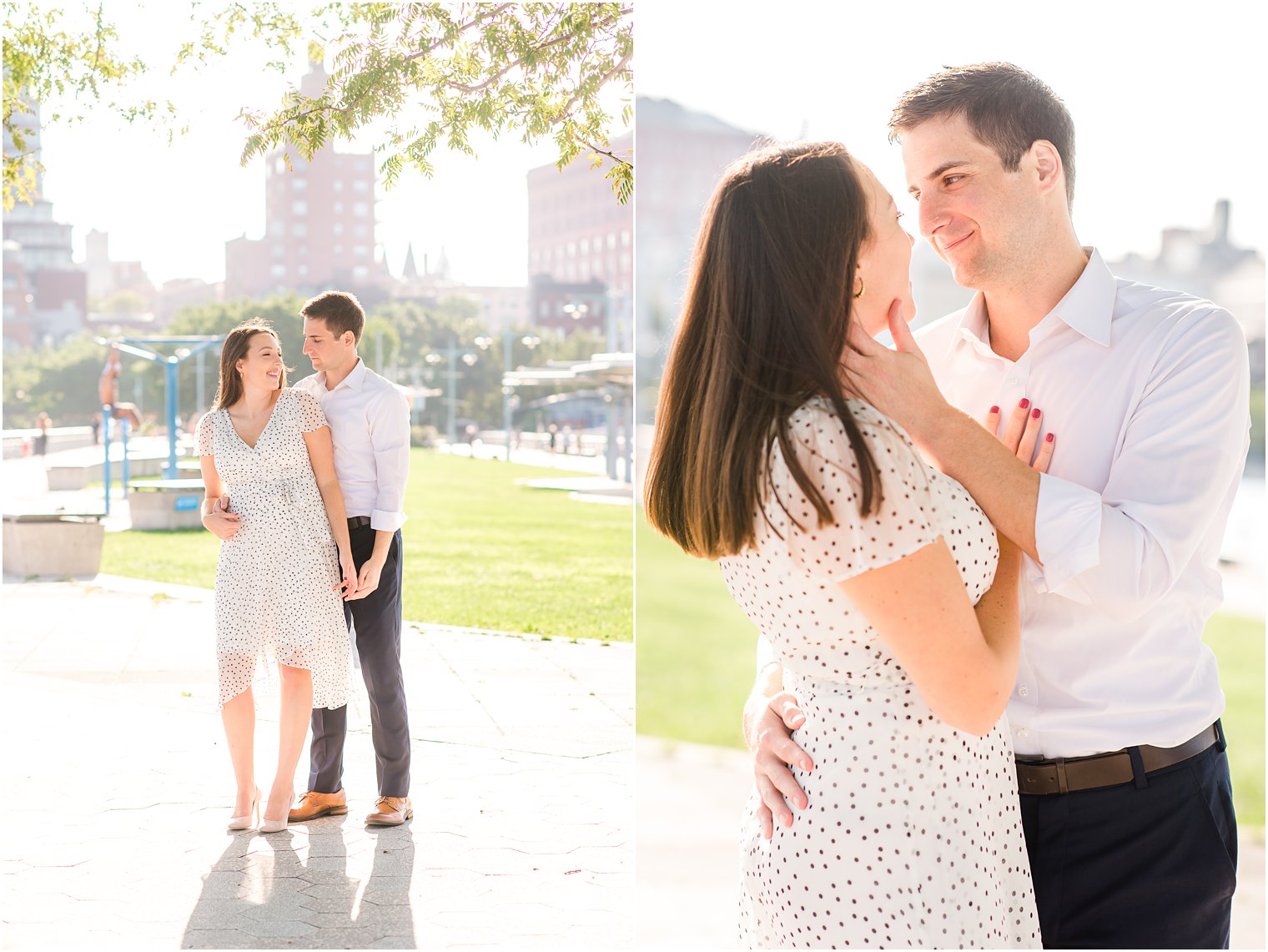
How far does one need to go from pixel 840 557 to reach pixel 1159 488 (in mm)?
495

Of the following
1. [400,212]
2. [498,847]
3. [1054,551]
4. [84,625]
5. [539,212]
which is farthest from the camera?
[84,625]

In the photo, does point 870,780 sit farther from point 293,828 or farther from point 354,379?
point 293,828

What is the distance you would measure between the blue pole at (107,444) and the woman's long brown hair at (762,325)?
27.2ft

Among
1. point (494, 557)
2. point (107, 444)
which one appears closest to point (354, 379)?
point (107, 444)

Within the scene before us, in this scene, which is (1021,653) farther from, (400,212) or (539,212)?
(539,212)

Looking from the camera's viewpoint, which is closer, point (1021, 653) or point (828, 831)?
point (828, 831)

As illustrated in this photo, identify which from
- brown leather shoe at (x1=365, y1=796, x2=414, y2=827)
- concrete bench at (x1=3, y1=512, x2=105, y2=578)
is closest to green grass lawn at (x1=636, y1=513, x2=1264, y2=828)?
concrete bench at (x1=3, y1=512, x2=105, y2=578)

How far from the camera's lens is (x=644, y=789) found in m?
6.58

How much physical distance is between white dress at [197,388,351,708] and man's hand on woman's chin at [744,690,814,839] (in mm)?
2341

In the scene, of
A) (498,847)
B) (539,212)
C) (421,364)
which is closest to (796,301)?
(498,847)

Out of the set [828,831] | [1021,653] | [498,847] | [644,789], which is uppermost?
[1021,653]

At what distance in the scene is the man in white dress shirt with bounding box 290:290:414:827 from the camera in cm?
370

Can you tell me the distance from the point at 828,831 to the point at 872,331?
24.4 inches

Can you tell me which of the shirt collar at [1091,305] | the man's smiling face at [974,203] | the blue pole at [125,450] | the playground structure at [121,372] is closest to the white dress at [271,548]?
the man's smiling face at [974,203]
